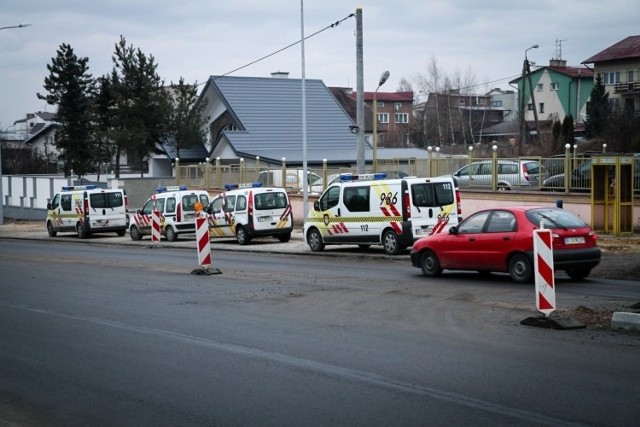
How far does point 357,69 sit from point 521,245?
1263 cm

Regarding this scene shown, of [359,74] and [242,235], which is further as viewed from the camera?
[242,235]

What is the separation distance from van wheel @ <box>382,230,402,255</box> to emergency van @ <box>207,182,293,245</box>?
7.48 m

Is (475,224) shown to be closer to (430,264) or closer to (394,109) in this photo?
(430,264)

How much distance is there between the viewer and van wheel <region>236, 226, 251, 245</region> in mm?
31047

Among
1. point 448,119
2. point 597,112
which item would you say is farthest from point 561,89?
point 597,112

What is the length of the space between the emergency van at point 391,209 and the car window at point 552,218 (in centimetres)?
655

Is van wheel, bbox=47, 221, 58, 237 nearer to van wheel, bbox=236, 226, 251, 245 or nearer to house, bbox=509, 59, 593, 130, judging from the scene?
van wheel, bbox=236, 226, 251, 245

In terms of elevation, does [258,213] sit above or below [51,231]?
above

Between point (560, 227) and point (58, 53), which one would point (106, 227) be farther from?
point (58, 53)

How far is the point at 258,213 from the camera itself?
30.8m

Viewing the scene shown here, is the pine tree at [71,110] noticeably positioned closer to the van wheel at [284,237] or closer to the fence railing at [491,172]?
the fence railing at [491,172]

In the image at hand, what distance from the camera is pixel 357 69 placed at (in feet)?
90.8

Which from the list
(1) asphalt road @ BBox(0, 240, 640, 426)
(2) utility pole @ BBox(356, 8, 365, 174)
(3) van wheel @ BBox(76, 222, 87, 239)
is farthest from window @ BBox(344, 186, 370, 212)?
(3) van wheel @ BBox(76, 222, 87, 239)

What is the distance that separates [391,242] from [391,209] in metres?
0.89
